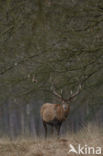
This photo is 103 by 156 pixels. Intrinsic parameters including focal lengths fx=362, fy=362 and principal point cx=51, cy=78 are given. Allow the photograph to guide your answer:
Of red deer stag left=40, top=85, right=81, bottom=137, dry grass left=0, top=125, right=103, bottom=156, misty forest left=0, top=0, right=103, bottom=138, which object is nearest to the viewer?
dry grass left=0, top=125, right=103, bottom=156

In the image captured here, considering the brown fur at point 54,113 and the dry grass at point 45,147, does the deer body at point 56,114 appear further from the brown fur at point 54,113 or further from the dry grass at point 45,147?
the dry grass at point 45,147

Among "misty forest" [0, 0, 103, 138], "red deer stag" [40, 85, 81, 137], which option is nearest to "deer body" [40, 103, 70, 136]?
"red deer stag" [40, 85, 81, 137]

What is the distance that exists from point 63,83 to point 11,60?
2.02 metres

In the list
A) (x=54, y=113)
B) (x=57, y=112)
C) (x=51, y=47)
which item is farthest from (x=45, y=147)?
(x=54, y=113)

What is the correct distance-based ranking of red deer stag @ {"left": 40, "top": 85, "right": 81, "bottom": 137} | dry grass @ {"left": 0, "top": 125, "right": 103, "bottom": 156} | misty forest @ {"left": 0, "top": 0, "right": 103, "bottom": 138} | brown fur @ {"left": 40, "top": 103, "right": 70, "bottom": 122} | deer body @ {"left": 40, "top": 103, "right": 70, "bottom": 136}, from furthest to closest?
brown fur @ {"left": 40, "top": 103, "right": 70, "bottom": 122}
deer body @ {"left": 40, "top": 103, "right": 70, "bottom": 136}
red deer stag @ {"left": 40, "top": 85, "right": 81, "bottom": 137}
misty forest @ {"left": 0, "top": 0, "right": 103, "bottom": 138}
dry grass @ {"left": 0, "top": 125, "right": 103, "bottom": 156}

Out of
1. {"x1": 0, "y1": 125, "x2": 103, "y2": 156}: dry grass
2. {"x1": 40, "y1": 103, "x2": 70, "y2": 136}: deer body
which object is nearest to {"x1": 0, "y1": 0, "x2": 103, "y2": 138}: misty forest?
{"x1": 40, "y1": 103, "x2": 70, "y2": 136}: deer body

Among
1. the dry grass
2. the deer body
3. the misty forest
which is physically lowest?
the dry grass

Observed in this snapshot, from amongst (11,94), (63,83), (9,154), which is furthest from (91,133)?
(11,94)

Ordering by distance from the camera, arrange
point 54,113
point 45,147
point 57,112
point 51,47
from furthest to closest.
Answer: point 54,113 → point 57,112 → point 51,47 → point 45,147

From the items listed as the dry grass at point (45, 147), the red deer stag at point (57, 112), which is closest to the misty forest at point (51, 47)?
the red deer stag at point (57, 112)

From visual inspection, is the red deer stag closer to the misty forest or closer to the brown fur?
the brown fur

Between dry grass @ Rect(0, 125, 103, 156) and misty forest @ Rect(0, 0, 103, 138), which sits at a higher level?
misty forest @ Rect(0, 0, 103, 138)

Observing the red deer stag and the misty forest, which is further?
the red deer stag

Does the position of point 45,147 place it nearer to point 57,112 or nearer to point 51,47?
point 51,47
